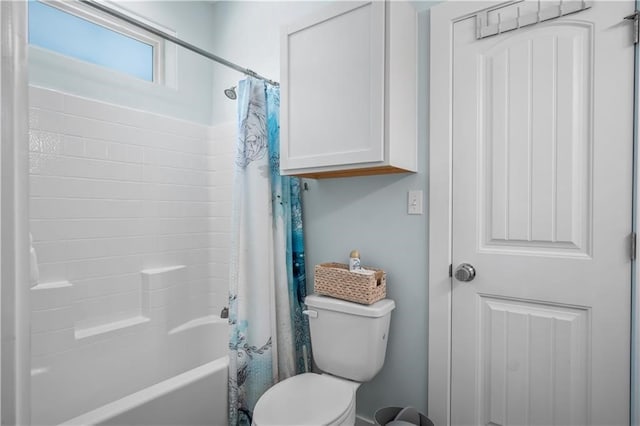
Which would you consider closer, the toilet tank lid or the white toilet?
the white toilet

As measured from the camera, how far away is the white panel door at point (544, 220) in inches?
49.6

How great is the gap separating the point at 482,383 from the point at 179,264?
1.86 metres

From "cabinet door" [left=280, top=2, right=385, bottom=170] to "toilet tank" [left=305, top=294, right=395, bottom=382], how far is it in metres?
0.64

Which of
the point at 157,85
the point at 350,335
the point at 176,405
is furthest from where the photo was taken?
the point at 157,85

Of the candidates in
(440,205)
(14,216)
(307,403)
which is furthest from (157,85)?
(14,216)

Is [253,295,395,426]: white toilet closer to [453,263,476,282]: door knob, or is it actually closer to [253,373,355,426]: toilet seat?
[253,373,355,426]: toilet seat

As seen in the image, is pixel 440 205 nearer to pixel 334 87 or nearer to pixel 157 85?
pixel 334 87

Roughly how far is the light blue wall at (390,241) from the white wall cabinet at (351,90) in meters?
0.12

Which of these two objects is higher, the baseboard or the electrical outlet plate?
the electrical outlet plate

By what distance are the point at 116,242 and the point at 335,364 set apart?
141 centimetres

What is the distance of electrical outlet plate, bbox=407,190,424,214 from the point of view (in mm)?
1641

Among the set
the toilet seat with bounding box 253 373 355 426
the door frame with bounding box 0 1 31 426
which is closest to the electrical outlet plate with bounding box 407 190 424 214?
the toilet seat with bounding box 253 373 355 426

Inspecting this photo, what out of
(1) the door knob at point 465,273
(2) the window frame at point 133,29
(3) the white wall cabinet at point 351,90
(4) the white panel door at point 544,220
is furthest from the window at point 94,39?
(1) the door knob at point 465,273

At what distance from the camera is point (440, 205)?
158cm
